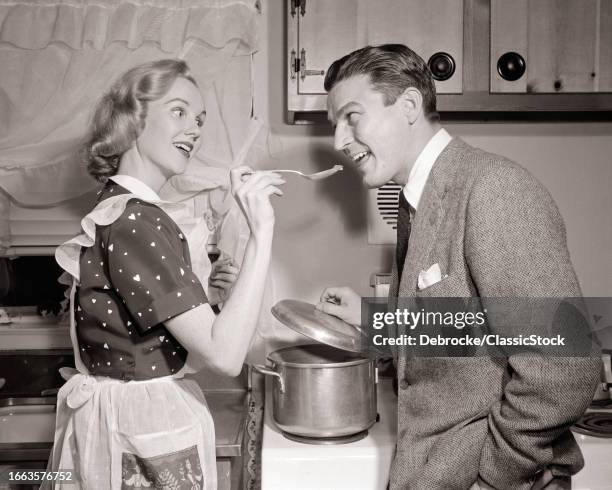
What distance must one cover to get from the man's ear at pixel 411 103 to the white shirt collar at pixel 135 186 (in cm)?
53

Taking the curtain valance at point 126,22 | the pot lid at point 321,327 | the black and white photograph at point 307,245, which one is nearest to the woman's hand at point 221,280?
the black and white photograph at point 307,245

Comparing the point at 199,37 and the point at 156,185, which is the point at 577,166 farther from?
the point at 156,185

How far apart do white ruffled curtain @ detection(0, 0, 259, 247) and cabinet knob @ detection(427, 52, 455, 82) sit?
20.6 inches

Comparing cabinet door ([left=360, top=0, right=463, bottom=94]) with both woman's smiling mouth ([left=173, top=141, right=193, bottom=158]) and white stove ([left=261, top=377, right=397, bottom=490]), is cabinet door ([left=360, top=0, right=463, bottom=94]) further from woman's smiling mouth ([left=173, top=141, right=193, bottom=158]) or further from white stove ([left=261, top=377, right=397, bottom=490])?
white stove ([left=261, top=377, right=397, bottom=490])

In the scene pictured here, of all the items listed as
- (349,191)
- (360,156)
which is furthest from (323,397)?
(349,191)

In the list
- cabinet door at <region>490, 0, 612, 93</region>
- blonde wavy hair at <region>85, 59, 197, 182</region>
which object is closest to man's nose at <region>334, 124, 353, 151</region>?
blonde wavy hair at <region>85, 59, 197, 182</region>

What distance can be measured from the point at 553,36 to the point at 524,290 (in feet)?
3.22

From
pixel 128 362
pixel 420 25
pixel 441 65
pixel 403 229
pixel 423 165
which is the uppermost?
pixel 420 25

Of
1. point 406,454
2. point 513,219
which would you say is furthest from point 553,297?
point 406,454

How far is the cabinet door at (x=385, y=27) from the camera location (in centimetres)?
179

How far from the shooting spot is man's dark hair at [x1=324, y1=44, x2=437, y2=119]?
1.40 meters

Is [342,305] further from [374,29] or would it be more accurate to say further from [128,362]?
[374,29]

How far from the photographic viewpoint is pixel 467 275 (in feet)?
3.91

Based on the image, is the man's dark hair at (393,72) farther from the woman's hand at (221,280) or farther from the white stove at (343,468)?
the white stove at (343,468)
